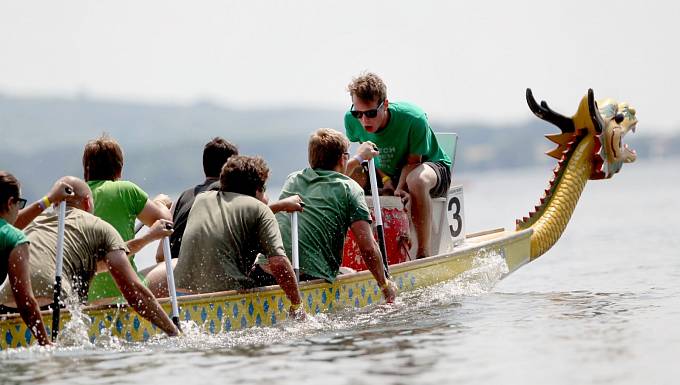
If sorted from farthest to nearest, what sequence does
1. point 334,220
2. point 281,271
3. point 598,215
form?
point 598,215 < point 334,220 < point 281,271

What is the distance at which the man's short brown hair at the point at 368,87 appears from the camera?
11078 mm

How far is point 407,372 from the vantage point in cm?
720

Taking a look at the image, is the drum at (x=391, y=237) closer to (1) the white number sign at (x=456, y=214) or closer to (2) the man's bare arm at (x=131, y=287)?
(1) the white number sign at (x=456, y=214)

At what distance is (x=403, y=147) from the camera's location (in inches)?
459

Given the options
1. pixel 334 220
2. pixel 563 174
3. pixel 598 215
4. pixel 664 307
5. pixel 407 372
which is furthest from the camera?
pixel 598 215

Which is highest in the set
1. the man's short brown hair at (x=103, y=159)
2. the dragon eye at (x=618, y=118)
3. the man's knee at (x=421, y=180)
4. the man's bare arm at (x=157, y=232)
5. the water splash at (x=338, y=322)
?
the dragon eye at (x=618, y=118)

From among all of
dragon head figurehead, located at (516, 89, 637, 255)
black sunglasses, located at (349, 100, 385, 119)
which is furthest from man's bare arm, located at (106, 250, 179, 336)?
dragon head figurehead, located at (516, 89, 637, 255)

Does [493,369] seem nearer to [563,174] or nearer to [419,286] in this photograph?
[419,286]

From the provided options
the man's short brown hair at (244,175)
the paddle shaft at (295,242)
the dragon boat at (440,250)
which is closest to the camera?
the dragon boat at (440,250)

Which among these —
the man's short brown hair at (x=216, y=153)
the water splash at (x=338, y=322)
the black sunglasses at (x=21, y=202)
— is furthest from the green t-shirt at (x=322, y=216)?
the black sunglasses at (x=21, y=202)

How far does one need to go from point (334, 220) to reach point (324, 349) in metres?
1.77

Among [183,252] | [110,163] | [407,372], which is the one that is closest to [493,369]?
[407,372]

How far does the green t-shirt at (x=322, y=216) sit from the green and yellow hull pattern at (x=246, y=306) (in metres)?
0.21

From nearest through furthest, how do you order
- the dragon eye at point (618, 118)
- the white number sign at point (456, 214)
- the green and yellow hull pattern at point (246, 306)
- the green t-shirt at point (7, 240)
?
the green t-shirt at point (7, 240)
the green and yellow hull pattern at point (246, 306)
the white number sign at point (456, 214)
the dragon eye at point (618, 118)
